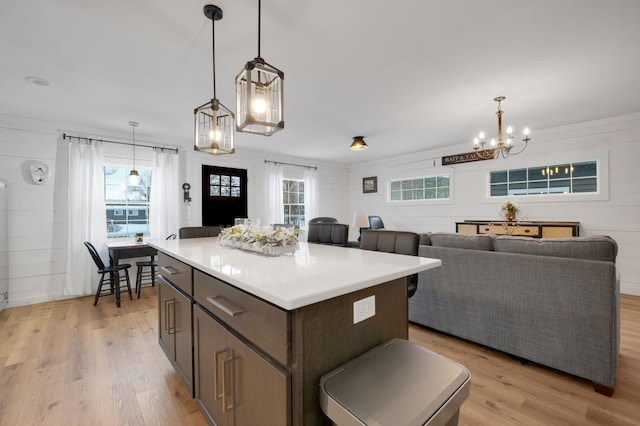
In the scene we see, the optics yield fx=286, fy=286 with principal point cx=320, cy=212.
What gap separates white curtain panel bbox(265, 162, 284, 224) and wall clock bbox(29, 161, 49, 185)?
11.1 feet

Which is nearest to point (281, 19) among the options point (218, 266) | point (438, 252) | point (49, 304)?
point (218, 266)

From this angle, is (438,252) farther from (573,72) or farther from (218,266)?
(573,72)

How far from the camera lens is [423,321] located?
110 inches

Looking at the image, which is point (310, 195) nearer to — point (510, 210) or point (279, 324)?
point (510, 210)

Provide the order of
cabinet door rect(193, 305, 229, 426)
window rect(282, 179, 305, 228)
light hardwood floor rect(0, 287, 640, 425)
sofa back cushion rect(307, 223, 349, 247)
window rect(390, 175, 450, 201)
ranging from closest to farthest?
cabinet door rect(193, 305, 229, 426) < light hardwood floor rect(0, 287, 640, 425) < sofa back cushion rect(307, 223, 349, 247) < window rect(390, 175, 450, 201) < window rect(282, 179, 305, 228)

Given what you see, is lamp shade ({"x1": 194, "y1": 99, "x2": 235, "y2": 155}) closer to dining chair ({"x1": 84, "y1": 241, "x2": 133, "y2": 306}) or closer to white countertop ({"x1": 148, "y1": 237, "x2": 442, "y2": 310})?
white countertop ({"x1": 148, "y1": 237, "x2": 442, "y2": 310})

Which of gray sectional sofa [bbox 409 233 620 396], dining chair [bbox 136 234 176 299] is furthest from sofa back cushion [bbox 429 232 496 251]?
dining chair [bbox 136 234 176 299]

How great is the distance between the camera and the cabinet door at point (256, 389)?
0.98 m

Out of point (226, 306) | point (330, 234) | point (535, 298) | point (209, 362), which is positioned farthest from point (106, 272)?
point (535, 298)

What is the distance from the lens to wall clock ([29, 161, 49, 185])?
3.82 metres

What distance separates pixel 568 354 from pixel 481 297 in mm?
611

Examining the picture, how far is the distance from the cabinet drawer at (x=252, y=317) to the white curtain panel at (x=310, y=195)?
5.39 metres

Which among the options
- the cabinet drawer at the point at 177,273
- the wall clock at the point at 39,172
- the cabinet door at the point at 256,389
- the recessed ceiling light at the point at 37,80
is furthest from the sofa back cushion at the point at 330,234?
the wall clock at the point at 39,172

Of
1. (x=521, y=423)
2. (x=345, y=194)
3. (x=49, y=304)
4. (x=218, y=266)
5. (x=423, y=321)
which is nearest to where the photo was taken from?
(x=218, y=266)
